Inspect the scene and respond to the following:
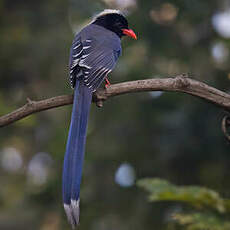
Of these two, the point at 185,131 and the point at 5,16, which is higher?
the point at 5,16

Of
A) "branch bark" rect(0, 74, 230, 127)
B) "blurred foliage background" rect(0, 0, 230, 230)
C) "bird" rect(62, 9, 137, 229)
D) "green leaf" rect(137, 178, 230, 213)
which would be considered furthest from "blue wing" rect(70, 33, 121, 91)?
"blurred foliage background" rect(0, 0, 230, 230)

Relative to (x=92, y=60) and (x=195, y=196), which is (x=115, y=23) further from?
(x=195, y=196)

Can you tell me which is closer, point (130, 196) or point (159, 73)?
point (130, 196)

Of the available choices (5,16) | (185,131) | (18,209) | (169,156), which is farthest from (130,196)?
(5,16)

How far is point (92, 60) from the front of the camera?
3.62m

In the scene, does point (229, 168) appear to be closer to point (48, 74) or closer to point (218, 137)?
point (218, 137)

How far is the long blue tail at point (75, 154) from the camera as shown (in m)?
2.56

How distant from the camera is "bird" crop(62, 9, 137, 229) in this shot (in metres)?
2.65

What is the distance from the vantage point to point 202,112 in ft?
17.1

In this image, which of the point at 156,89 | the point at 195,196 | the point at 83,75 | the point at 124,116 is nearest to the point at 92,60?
the point at 83,75

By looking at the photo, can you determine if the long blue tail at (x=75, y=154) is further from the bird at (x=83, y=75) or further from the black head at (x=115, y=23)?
the black head at (x=115, y=23)

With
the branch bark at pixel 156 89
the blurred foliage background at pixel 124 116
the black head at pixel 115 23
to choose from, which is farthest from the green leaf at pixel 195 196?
the black head at pixel 115 23

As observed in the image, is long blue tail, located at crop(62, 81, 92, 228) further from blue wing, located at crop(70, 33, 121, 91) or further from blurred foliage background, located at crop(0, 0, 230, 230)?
blurred foliage background, located at crop(0, 0, 230, 230)

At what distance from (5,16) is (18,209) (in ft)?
9.70
